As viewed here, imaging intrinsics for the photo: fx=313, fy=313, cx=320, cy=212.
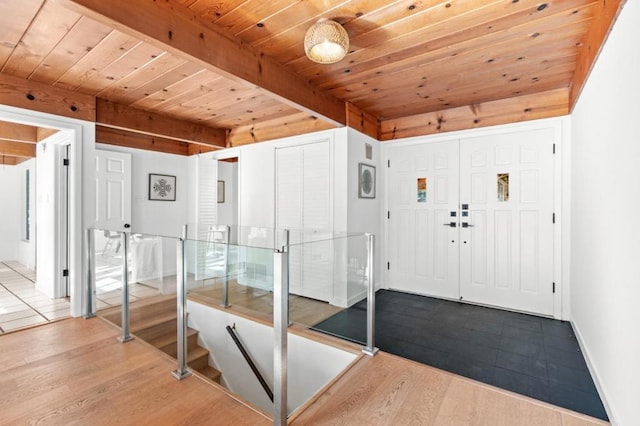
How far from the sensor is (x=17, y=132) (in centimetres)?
414

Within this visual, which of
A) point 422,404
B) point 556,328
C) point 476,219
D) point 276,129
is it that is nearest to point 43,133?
point 276,129

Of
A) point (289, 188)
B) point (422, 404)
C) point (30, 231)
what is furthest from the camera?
point (30, 231)

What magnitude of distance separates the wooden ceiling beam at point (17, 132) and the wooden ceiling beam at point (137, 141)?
2.58 ft

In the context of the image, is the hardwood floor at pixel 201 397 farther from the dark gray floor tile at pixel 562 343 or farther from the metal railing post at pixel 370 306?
the dark gray floor tile at pixel 562 343

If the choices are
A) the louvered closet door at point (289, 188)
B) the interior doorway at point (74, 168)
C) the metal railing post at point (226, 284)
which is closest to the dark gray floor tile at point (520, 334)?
the louvered closet door at point (289, 188)

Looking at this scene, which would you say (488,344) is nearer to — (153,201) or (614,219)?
(614,219)

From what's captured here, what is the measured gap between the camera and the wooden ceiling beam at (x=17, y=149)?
502cm

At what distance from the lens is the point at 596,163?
2129 mm

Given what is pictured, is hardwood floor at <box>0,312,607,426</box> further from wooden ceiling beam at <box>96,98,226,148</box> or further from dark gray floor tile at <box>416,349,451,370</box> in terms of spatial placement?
wooden ceiling beam at <box>96,98,226,148</box>

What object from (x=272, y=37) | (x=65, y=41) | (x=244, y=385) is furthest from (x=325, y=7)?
(x=244, y=385)

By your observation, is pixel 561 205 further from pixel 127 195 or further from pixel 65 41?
pixel 127 195

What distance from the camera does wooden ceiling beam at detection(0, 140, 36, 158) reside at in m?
5.02

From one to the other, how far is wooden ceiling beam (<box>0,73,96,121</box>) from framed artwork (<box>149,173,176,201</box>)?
183 cm

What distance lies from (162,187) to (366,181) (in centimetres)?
335
